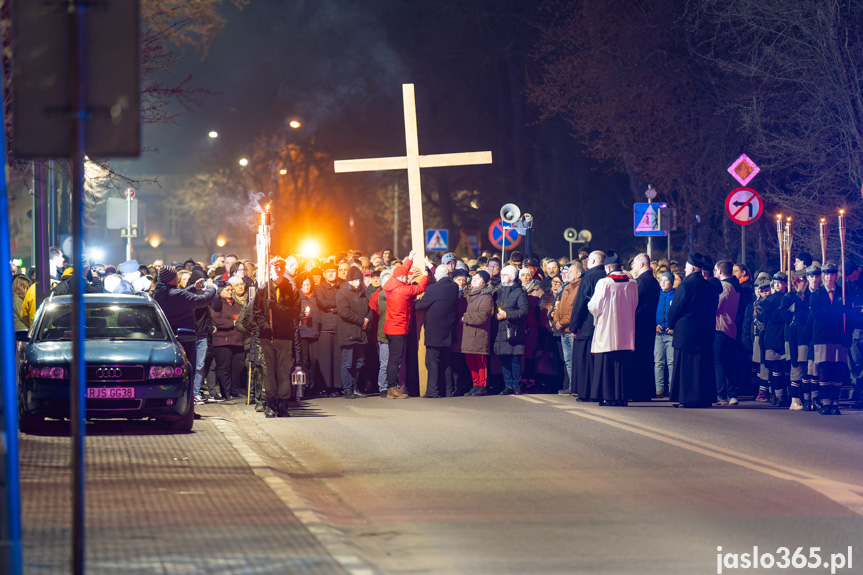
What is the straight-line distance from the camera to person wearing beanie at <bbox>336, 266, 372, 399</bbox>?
61.0 ft

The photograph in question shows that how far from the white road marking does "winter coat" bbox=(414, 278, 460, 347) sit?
11.8ft

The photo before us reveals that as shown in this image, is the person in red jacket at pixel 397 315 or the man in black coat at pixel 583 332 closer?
the man in black coat at pixel 583 332

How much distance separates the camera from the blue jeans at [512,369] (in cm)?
1894

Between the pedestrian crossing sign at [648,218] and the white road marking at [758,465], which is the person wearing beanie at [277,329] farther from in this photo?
the pedestrian crossing sign at [648,218]

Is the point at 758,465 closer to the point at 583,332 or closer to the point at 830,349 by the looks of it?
the point at 830,349

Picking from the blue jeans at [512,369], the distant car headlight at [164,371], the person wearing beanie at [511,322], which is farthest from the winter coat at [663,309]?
the distant car headlight at [164,371]

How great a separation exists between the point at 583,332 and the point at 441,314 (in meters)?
2.16

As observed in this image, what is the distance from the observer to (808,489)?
10.1 meters

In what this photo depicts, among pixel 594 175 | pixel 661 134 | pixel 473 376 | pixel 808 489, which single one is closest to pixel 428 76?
pixel 594 175

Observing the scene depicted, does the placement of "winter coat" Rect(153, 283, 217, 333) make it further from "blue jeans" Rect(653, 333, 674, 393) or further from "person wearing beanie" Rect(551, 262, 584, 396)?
"blue jeans" Rect(653, 333, 674, 393)

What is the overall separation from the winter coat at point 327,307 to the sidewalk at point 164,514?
5830mm

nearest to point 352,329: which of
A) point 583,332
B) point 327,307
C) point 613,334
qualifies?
point 327,307

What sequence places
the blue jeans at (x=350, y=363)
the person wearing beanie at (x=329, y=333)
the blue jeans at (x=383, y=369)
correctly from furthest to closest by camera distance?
the blue jeans at (x=383, y=369)
the blue jeans at (x=350, y=363)
the person wearing beanie at (x=329, y=333)

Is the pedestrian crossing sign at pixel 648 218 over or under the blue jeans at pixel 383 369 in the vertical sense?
over
